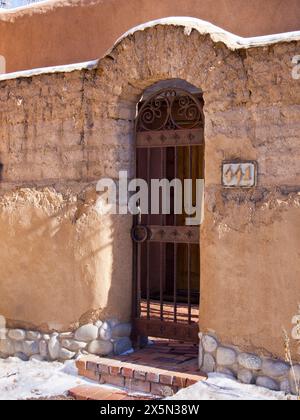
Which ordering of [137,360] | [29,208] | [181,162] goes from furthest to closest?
[181,162]
[29,208]
[137,360]

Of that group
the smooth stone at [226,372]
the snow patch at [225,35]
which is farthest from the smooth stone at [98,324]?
the snow patch at [225,35]

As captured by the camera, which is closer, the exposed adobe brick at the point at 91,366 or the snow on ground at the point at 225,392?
the snow on ground at the point at 225,392

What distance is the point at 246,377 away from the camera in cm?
482

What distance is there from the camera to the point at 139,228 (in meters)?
5.79

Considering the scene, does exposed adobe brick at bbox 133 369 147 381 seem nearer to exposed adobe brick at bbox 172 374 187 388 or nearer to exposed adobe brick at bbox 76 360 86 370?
exposed adobe brick at bbox 172 374 187 388

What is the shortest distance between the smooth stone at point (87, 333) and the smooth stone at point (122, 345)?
0.21 m

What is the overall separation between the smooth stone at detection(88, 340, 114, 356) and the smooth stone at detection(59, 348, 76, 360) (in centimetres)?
23

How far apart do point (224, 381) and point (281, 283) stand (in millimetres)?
942

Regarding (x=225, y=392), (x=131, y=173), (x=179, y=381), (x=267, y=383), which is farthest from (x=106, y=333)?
(x=267, y=383)

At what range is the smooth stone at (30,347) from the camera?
6.10 metres

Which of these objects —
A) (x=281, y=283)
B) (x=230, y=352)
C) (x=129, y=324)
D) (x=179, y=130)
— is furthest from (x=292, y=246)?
(x=129, y=324)

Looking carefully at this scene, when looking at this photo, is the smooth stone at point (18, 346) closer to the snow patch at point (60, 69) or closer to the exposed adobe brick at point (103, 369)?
the exposed adobe brick at point (103, 369)

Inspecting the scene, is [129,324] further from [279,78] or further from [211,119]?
[279,78]

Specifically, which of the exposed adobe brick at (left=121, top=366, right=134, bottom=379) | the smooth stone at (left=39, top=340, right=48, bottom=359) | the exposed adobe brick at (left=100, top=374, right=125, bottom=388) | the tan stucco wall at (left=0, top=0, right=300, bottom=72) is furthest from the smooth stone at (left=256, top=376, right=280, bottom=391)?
the tan stucco wall at (left=0, top=0, right=300, bottom=72)
